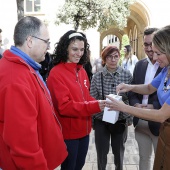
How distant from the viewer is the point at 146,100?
2916mm

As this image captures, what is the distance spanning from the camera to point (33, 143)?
4.98 feet

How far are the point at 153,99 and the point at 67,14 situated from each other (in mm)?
12320

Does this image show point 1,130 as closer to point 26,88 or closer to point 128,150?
point 26,88

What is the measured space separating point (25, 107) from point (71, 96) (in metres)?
0.96

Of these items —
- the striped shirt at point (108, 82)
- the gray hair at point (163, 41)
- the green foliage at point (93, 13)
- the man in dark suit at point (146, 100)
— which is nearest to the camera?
the gray hair at point (163, 41)

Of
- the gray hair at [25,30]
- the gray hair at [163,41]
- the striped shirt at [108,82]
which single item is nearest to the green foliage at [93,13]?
the striped shirt at [108,82]

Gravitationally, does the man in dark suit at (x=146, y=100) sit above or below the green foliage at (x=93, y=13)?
below

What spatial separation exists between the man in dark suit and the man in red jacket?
4.45ft

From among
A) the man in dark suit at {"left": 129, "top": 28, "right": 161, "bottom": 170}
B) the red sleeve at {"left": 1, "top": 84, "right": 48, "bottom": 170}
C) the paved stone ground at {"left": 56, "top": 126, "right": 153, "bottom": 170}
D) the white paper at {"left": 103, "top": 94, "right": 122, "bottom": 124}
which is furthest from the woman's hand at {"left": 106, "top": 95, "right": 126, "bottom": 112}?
the paved stone ground at {"left": 56, "top": 126, "right": 153, "bottom": 170}

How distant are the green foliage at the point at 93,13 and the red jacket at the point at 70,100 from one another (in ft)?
39.4

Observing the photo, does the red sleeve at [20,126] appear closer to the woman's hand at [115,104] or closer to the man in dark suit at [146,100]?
the woman's hand at [115,104]

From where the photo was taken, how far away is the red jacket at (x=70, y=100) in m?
2.35

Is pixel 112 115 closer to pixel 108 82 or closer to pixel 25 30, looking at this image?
pixel 108 82

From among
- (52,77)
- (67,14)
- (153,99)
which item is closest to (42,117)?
(52,77)
